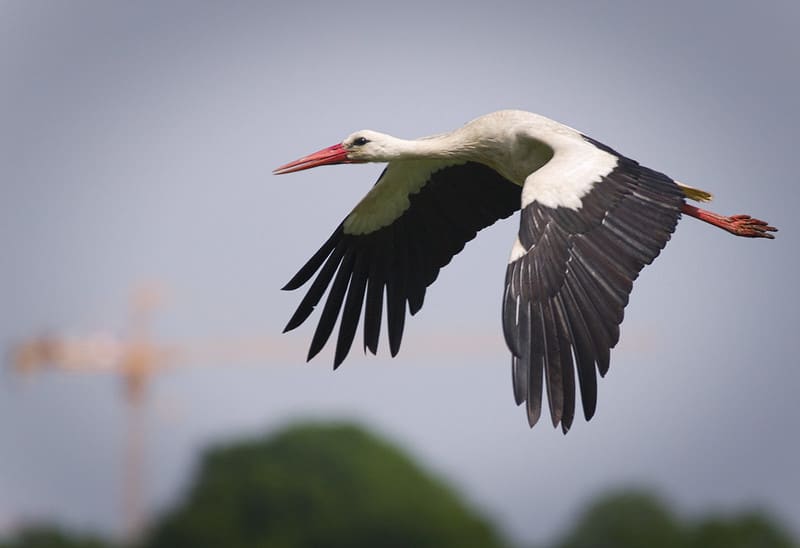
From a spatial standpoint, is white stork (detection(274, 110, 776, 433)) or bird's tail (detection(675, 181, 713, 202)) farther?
bird's tail (detection(675, 181, 713, 202))

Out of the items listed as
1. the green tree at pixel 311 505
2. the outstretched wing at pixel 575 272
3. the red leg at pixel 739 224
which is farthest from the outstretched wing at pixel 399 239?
the green tree at pixel 311 505

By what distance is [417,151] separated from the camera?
9969 millimetres

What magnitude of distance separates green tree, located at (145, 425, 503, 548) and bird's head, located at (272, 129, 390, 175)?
86.1 feet

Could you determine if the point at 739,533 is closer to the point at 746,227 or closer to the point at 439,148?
the point at 746,227

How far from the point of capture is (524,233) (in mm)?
8469

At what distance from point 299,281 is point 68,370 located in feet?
169

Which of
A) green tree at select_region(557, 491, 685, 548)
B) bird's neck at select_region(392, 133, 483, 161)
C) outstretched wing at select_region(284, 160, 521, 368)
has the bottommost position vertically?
green tree at select_region(557, 491, 685, 548)

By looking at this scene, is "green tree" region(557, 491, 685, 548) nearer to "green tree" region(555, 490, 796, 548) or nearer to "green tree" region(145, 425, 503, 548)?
"green tree" region(555, 490, 796, 548)

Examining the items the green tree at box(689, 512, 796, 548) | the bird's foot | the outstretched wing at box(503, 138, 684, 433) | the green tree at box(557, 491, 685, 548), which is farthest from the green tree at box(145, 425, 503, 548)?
the outstretched wing at box(503, 138, 684, 433)

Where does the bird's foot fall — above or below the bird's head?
below

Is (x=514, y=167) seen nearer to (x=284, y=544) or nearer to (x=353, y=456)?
(x=284, y=544)

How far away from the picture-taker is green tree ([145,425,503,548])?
37625mm

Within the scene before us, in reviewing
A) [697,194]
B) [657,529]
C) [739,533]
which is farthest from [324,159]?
[657,529]

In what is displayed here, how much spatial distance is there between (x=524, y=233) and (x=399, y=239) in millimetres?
2131
